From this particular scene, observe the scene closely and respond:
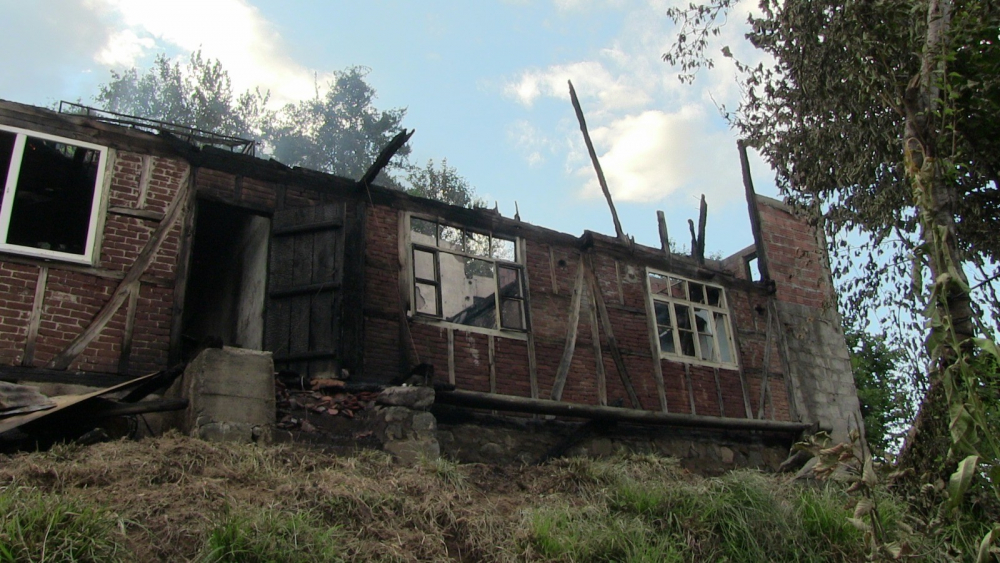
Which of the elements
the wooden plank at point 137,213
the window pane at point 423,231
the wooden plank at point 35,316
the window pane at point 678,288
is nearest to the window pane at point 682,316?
the window pane at point 678,288

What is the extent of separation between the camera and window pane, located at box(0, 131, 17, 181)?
8.03 metres

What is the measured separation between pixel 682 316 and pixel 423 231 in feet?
13.4

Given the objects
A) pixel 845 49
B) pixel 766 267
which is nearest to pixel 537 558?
pixel 845 49

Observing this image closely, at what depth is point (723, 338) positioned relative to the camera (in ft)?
40.2

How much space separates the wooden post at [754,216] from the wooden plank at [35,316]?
9.89 m

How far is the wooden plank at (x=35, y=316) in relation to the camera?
292 inches

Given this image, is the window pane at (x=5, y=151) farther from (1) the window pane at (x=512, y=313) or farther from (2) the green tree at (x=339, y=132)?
(2) the green tree at (x=339, y=132)

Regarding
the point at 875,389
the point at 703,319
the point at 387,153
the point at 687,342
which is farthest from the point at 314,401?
Result: the point at 875,389

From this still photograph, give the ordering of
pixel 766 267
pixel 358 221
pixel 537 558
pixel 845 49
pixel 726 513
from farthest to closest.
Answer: pixel 766 267, pixel 358 221, pixel 845 49, pixel 726 513, pixel 537 558

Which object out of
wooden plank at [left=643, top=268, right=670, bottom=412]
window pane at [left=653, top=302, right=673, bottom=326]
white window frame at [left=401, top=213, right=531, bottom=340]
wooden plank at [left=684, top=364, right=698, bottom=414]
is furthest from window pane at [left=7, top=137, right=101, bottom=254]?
Result: wooden plank at [left=684, top=364, right=698, bottom=414]

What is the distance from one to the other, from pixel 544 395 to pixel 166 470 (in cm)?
521

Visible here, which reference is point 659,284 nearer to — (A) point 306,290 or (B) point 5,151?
(A) point 306,290

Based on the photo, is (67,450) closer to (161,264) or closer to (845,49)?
(161,264)

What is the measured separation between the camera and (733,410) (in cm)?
1163
